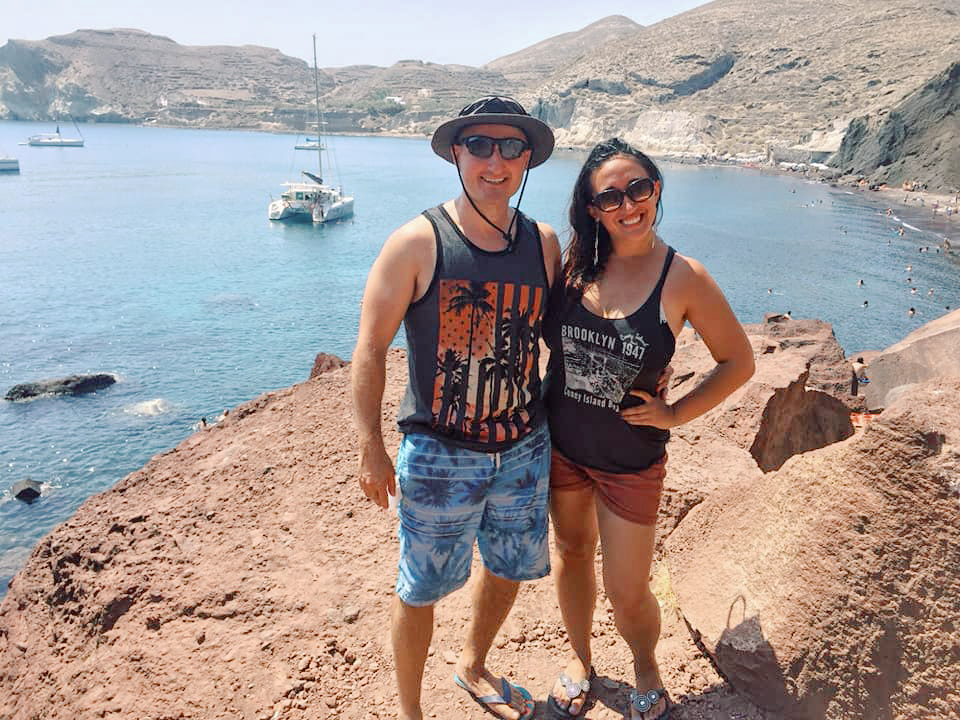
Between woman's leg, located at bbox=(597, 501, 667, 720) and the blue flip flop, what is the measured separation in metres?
0.44

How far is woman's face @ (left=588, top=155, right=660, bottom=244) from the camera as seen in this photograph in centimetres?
264

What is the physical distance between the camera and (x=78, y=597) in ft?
14.8

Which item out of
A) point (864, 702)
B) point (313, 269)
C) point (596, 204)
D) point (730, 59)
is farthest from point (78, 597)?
point (730, 59)

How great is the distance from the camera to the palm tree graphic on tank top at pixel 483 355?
8.41 feet

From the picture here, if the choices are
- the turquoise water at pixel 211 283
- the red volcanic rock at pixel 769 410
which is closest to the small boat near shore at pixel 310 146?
the turquoise water at pixel 211 283

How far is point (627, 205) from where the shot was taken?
2637 mm

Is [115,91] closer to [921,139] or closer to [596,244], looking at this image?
[921,139]

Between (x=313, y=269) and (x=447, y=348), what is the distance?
110 feet

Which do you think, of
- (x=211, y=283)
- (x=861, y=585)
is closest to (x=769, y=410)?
(x=861, y=585)

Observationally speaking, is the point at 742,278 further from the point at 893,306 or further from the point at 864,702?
the point at 864,702

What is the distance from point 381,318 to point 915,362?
9.53m

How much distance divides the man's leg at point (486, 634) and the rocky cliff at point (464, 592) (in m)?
0.17

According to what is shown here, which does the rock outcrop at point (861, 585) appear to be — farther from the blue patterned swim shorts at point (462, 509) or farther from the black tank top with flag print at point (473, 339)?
the black tank top with flag print at point (473, 339)

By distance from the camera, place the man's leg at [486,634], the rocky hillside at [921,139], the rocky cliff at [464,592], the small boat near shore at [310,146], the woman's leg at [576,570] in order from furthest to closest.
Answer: the rocky hillside at [921,139] < the small boat near shore at [310,146] < the man's leg at [486,634] < the woman's leg at [576,570] < the rocky cliff at [464,592]
